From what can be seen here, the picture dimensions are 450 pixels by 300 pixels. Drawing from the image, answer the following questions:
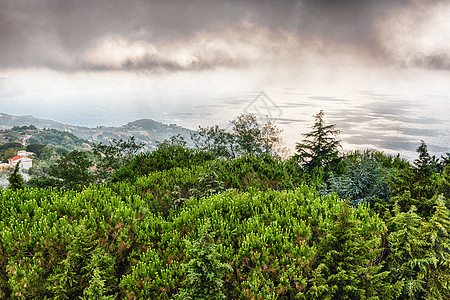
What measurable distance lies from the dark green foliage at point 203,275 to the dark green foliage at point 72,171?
19747 millimetres

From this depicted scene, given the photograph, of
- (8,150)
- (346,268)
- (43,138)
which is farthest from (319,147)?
(43,138)

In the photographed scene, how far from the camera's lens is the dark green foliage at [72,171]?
21.2 m

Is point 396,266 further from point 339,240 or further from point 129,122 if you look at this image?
point 129,122

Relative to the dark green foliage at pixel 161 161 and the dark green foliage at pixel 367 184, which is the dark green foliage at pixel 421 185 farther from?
the dark green foliage at pixel 161 161

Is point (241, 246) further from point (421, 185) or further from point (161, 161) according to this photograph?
point (161, 161)

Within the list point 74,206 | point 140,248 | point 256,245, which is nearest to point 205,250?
point 256,245

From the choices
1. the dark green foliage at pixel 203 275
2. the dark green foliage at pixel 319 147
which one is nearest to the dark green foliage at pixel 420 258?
the dark green foliage at pixel 203 275

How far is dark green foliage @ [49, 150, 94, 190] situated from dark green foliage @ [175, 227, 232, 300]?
19747 millimetres

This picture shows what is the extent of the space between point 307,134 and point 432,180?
654 cm

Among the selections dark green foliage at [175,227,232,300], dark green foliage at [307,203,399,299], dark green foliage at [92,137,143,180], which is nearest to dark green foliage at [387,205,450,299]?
dark green foliage at [307,203,399,299]

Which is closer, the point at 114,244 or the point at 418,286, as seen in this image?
the point at 418,286

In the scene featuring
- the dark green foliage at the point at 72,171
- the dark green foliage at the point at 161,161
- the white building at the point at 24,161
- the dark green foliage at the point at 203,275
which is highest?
the dark green foliage at the point at 161,161

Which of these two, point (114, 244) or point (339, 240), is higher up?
point (339, 240)

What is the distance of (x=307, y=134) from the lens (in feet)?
45.0
